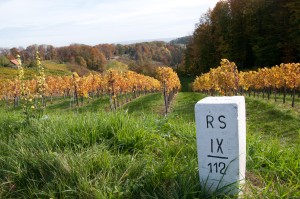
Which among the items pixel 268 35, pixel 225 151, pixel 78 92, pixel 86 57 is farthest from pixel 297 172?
pixel 86 57

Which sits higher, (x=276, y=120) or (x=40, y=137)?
(x=40, y=137)

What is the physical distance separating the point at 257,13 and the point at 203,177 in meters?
61.8

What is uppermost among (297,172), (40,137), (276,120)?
(40,137)

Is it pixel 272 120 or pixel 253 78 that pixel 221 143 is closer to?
pixel 272 120

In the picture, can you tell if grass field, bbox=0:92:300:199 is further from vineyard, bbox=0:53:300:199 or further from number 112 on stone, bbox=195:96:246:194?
number 112 on stone, bbox=195:96:246:194

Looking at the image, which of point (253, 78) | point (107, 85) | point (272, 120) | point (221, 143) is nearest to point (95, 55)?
point (253, 78)

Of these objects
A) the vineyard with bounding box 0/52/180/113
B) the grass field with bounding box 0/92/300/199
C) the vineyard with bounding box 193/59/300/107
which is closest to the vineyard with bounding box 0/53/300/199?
the grass field with bounding box 0/92/300/199

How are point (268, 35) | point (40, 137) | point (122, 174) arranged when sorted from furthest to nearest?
point (268, 35)
point (40, 137)
point (122, 174)

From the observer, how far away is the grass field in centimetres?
300

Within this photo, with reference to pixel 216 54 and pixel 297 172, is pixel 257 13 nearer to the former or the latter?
pixel 216 54

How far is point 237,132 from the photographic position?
8.89 ft

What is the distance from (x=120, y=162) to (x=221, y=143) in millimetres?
1273

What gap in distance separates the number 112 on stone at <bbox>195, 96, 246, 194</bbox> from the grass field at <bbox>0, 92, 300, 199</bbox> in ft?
0.53

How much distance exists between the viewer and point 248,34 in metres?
60.0
